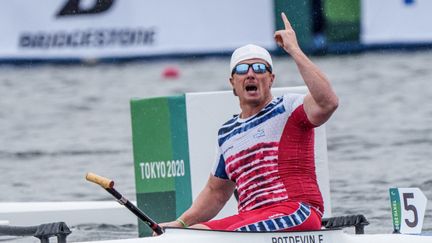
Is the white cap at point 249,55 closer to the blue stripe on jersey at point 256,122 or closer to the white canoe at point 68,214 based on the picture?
the blue stripe on jersey at point 256,122

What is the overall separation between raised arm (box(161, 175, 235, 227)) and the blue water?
2.01 metres

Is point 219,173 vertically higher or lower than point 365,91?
lower

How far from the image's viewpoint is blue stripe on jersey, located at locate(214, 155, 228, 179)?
7902mm

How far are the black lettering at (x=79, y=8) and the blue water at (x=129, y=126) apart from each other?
85 cm

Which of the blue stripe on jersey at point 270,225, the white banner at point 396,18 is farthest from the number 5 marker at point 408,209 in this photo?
the white banner at point 396,18

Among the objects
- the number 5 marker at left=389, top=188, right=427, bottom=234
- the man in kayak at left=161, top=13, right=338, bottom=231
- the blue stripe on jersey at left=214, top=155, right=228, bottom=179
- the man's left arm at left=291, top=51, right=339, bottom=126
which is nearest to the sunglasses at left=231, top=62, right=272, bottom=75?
the man in kayak at left=161, top=13, right=338, bottom=231

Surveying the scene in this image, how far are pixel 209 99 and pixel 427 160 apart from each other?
169 inches

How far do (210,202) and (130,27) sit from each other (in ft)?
44.0

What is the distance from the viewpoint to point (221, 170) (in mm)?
7938

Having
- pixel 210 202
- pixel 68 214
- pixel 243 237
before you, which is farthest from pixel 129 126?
pixel 243 237

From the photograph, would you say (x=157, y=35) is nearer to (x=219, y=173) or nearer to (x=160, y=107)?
(x=160, y=107)

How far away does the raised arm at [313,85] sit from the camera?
7.25 metres

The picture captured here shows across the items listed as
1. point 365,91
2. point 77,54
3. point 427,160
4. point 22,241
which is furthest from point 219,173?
point 77,54

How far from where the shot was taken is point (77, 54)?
856 inches
